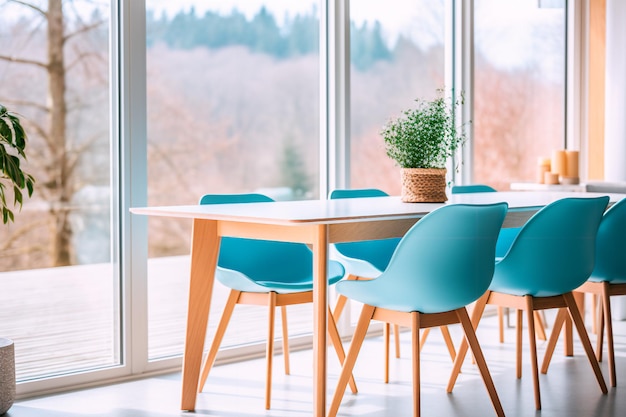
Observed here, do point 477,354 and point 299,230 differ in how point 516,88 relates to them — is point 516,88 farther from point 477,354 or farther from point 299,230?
point 299,230

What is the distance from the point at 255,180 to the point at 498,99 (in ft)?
7.00

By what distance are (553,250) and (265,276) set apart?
1.20 m

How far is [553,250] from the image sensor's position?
3182 mm

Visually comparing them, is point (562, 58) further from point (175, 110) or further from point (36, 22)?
point (36, 22)

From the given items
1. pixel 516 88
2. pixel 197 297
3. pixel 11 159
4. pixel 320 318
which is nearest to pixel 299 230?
pixel 320 318

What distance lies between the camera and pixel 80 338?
11.7 feet

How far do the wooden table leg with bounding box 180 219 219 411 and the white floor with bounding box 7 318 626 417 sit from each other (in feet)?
0.36

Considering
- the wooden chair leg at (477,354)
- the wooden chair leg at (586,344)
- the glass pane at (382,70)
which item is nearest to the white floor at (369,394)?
the wooden chair leg at (586,344)

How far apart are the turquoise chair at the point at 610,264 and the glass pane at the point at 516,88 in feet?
5.95

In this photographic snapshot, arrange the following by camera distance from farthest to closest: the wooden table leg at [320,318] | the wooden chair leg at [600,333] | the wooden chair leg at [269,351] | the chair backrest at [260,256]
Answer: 1. the wooden chair leg at [600,333]
2. the chair backrest at [260,256]
3. the wooden chair leg at [269,351]
4. the wooden table leg at [320,318]

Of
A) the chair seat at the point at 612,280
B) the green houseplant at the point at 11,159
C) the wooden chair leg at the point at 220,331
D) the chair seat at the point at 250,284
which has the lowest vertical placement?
the wooden chair leg at the point at 220,331

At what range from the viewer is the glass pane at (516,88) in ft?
17.8

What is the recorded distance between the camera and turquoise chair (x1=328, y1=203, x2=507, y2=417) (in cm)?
270

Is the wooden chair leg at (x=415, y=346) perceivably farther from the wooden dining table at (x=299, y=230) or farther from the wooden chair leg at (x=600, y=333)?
the wooden chair leg at (x=600, y=333)
